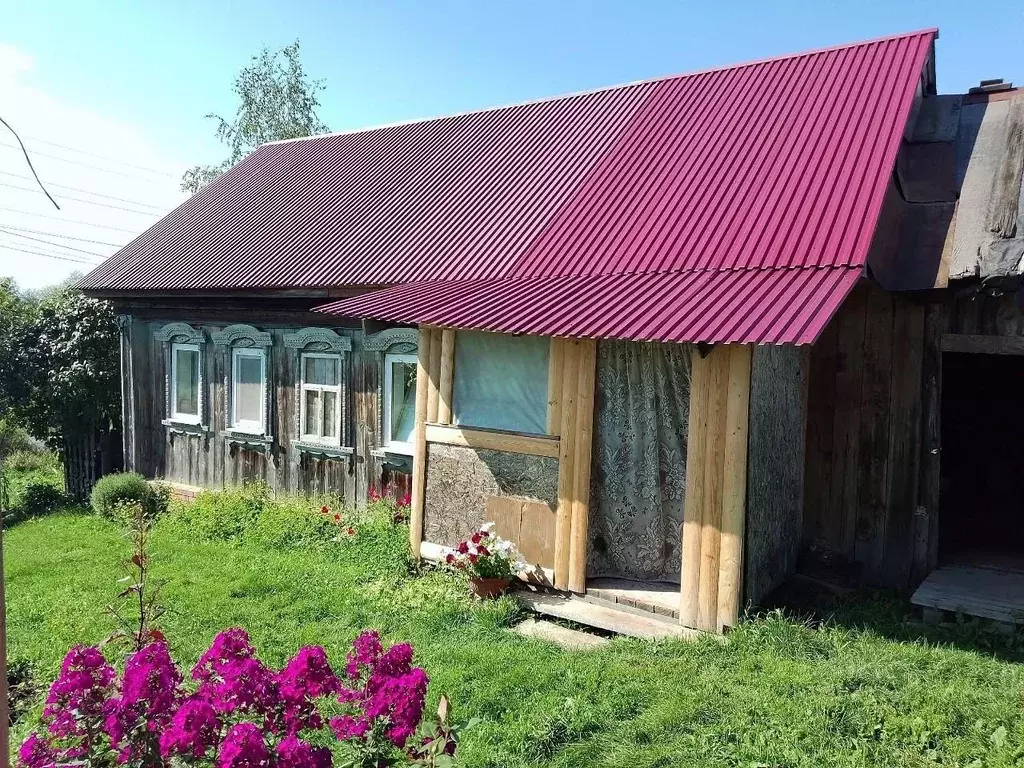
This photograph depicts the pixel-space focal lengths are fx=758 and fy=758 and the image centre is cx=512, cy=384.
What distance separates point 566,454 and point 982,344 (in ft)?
13.5

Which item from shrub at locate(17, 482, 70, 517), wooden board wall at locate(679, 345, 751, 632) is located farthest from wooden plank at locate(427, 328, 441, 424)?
shrub at locate(17, 482, 70, 517)

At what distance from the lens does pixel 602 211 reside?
935 cm

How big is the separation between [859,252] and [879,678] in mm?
3582

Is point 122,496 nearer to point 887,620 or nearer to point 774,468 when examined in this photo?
point 774,468

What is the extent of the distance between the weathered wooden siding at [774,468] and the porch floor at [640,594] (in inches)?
27.2

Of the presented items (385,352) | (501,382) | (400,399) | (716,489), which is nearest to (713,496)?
(716,489)

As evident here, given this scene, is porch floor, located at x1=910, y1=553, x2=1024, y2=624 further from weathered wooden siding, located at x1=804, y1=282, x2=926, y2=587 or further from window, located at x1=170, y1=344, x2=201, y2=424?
window, located at x1=170, y1=344, x2=201, y2=424

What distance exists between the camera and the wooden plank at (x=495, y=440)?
7238 mm

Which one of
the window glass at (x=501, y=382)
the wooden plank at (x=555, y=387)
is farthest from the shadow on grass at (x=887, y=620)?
the window glass at (x=501, y=382)

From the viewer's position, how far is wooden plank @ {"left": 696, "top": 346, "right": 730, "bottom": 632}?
245 inches

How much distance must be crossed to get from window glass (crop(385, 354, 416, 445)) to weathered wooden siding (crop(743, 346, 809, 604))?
4797 millimetres

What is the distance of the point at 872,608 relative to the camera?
6766 mm

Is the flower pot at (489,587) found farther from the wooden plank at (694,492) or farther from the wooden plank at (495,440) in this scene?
the wooden plank at (694,492)

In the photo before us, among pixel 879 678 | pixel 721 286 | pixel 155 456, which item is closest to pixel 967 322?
pixel 721 286
